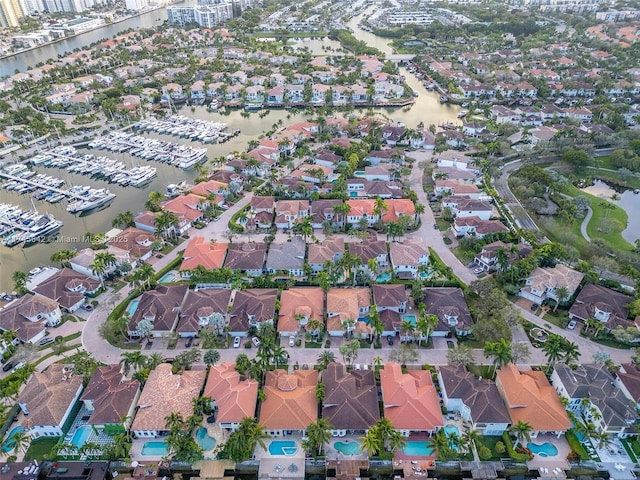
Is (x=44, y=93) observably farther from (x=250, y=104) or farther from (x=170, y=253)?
(x=170, y=253)

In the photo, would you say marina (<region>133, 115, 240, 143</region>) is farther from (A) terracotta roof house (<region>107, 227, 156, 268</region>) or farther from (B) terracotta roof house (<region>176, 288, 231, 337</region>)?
(B) terracotta roof house (<region>176, 288, 231, 337</region>)

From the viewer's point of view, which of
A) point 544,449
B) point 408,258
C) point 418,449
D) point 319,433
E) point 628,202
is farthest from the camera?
point 628,202

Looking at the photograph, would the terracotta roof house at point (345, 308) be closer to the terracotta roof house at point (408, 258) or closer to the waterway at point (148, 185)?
the terracotta roof house at point (408, 258)

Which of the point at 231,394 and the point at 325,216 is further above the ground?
the point at 325,216

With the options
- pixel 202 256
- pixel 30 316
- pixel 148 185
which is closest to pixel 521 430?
pixel 202 256

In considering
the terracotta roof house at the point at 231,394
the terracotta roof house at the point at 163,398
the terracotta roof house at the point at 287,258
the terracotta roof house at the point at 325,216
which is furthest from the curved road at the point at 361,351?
the terracotta roof house at the point at 325,216

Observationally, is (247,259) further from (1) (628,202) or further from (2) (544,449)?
(1) (628,202)
